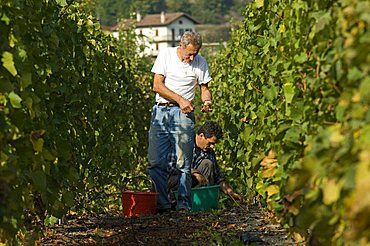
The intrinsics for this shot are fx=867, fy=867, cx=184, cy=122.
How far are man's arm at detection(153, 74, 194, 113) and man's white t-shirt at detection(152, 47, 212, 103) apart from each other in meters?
0.08

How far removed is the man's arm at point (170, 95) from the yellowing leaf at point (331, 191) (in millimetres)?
4851

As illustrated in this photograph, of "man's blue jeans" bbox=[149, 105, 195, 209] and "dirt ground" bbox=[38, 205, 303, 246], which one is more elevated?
"man's blue jeans" bbox=[149, 105, 195, 209]

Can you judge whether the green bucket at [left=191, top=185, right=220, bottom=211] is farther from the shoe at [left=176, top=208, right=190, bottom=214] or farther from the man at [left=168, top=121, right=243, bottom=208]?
the man at [left=168, top=121, right=243, bottom=208]

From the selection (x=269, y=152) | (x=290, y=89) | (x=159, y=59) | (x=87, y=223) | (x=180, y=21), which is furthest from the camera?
(x=180, y=21)

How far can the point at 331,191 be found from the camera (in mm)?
3029

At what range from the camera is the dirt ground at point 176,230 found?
6234mm

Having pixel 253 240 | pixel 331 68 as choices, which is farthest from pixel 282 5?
pixel 331 68

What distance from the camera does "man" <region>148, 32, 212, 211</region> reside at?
809 cm

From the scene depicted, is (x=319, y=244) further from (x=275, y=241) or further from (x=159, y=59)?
(x=159, y=59)

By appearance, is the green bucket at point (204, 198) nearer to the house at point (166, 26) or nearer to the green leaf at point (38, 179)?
the green leaf at point (38, 179)

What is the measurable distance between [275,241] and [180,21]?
103m

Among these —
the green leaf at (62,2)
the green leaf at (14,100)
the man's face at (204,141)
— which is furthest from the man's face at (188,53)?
the green leaf at (14,100)

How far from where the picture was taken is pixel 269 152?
5.20 meters

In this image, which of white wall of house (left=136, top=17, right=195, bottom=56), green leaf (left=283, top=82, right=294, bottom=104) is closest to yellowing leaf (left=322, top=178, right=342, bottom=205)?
green leaf (left=283, top=82, right=294, bottom=104)
